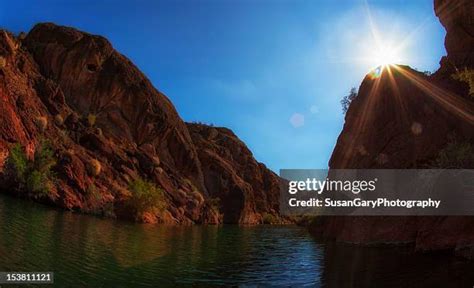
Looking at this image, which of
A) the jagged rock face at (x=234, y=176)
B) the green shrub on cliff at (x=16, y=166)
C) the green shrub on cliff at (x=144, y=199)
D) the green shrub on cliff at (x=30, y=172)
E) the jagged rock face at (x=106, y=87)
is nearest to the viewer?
the green shrub on cliff at (x=16, y=166)

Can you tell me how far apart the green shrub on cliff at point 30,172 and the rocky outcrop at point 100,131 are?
1117 millimetres

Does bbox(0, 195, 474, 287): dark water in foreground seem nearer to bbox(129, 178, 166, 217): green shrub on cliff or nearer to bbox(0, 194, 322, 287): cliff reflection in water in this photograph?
bbox(0, 194, 322, 287): cliff reflection in water

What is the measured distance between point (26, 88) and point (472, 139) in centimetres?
7366

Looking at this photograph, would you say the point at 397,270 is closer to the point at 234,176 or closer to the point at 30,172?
the point at 30,172

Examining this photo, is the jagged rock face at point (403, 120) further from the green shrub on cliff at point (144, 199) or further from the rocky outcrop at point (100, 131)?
the rocky outcrop at point (100, 131)

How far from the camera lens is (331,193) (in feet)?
168

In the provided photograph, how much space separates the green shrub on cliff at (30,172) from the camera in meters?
53.8

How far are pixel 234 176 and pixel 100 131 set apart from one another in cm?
6096

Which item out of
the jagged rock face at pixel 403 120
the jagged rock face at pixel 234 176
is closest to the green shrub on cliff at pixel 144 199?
the jagged rock face at pixel 403 120

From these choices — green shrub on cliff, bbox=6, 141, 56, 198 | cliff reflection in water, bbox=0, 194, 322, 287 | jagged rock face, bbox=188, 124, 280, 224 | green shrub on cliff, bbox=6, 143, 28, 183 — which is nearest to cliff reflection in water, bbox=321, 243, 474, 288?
cliff reflection in water, bbox=0, 194, 322, 287

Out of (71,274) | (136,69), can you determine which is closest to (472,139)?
(71,274)

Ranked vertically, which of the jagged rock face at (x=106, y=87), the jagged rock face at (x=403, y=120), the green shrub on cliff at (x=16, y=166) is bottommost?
the green shrub on cliff at (x=16, y=166)

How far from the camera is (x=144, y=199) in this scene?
2842 inches

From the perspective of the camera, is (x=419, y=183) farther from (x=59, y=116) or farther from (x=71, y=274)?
(x=59, y=116)
